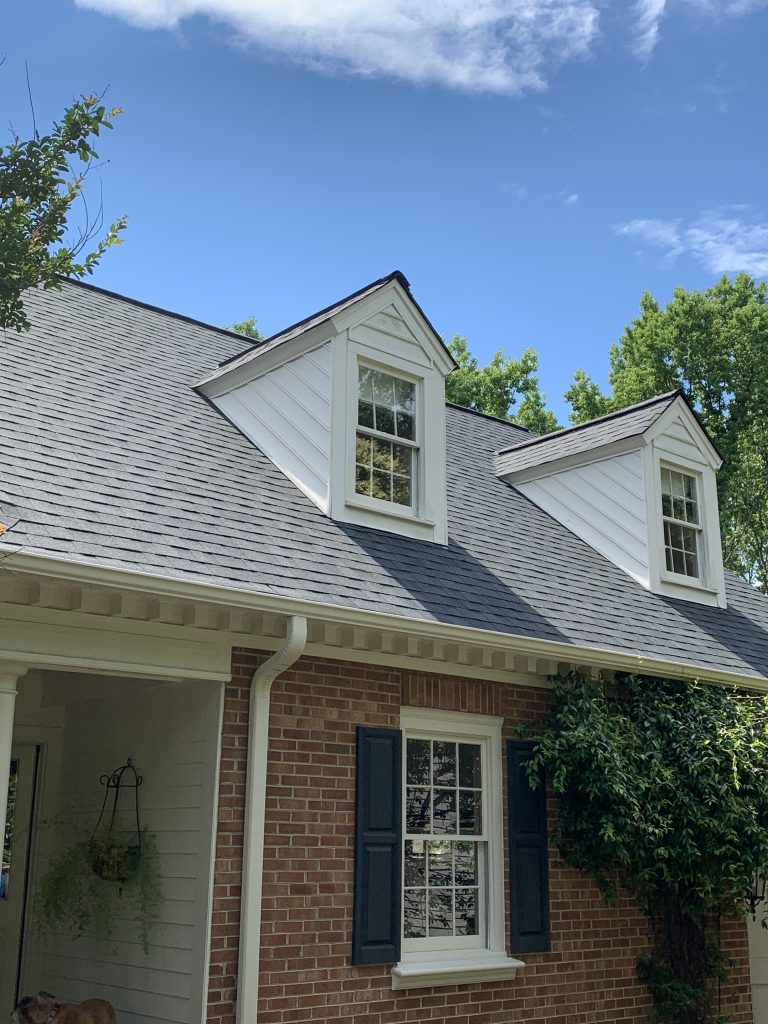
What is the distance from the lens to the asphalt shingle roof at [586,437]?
12.2 m

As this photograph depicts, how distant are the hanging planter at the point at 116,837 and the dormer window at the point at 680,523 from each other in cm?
657

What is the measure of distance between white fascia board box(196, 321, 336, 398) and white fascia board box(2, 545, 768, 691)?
299 cm

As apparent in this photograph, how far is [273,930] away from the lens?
22.9 ft

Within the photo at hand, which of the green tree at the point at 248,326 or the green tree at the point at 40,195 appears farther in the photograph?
the green tree at the point at 248,326

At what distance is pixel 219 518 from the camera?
25.7ft

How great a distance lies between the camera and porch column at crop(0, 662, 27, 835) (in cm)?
618

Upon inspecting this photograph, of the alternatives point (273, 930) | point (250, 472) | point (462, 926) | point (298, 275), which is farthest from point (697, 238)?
point (273, 930)

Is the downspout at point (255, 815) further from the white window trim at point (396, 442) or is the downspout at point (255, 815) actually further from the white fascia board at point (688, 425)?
the white fascia board at point (688, 425)

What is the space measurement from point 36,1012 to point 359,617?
9.97 feet

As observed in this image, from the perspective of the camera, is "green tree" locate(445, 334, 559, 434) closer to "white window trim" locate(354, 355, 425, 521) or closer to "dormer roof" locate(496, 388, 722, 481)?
"dormer roof" locate(496, 388, 722, 481)

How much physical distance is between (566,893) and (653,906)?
0.97m

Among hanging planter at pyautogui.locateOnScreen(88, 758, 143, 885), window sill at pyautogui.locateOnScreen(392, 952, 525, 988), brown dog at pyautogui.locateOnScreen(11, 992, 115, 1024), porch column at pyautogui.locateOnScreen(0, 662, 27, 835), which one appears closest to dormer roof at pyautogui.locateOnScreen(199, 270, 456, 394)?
hanging planter at pyautogui.locateOnScreen(88, 758, 143, 885)

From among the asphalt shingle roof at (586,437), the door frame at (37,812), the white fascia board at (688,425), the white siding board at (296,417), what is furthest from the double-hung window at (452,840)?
the white fascia board at (688,425)

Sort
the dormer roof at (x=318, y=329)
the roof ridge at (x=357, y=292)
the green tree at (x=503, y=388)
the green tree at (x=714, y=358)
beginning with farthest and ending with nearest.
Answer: the green tree at (x=503, y=388)
the green tree at (x=714, y=358)
the roof ridge at (x=357, y=292)
the dormer roof at (x=318, y=329)
